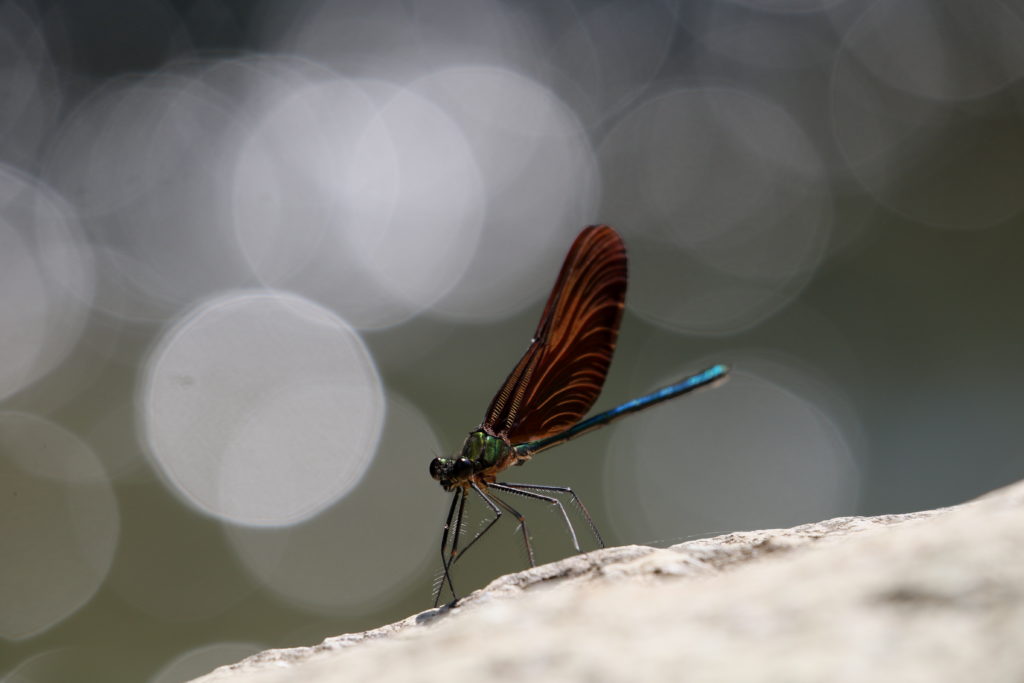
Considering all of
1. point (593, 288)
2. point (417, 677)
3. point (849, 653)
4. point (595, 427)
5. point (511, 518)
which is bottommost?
point (849, 653)

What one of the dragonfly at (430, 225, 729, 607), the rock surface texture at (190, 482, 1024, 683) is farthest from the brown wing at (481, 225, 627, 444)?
the rock surface texture at (190, 482, 1024, 683)

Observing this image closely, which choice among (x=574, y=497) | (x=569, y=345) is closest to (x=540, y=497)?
(x=574, y=497)

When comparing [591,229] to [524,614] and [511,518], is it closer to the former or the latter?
[511,518]

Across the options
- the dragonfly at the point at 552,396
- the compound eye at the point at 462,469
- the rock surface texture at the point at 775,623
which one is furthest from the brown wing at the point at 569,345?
the rock surface texture at the point at 775,623

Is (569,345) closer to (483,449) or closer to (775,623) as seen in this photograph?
(483,449)

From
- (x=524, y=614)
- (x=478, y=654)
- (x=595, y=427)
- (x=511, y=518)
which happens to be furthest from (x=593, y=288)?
(x=478, y=654)

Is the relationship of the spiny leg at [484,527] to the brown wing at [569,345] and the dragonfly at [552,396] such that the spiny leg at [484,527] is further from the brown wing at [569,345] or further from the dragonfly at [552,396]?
the brown wing at [569,345]
